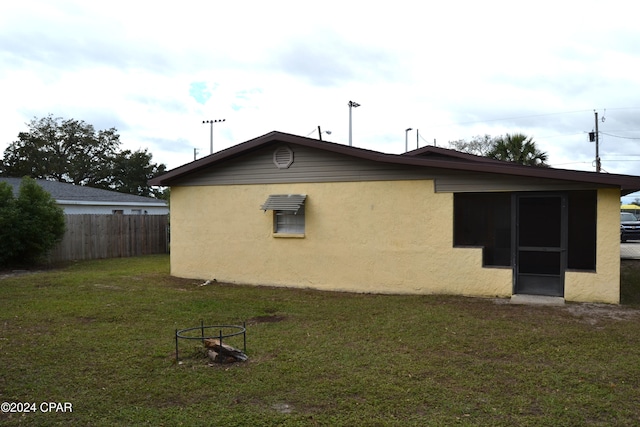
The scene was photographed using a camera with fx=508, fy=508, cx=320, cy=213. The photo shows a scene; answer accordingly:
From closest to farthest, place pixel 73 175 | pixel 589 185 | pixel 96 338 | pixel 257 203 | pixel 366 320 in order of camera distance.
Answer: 1. pixel 96 338
2. pixel 366 320
3. pixel 589 185
4. pixel 257 203
5. pixel 73 175

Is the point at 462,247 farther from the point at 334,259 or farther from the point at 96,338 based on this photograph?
the point at 96,338

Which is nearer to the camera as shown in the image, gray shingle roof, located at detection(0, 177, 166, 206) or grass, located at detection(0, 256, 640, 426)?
grass, located at detection(0, 256, 640, 426)

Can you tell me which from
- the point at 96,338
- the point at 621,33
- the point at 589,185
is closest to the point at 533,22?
the point at 621,33

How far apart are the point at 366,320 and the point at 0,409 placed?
480 centimetres

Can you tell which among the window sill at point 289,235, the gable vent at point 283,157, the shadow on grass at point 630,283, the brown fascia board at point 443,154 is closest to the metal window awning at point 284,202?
the window sill at point 289,235

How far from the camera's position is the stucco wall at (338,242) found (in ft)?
32.0

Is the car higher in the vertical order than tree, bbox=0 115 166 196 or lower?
lower

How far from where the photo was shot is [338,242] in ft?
35.1

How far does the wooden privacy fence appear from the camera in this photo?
55.4ft

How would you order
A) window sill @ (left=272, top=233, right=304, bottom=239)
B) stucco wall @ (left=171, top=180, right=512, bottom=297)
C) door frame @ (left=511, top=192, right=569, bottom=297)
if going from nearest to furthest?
door frame @ (left=511, top=192, right=569, bottom=297)
stucco wall @ (left=171, top=180, right=512, bottom=297)
window sill @ (left=272, top=233, right=304, bottom=239)

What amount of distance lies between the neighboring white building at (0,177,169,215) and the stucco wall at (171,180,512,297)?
1150 centimetres

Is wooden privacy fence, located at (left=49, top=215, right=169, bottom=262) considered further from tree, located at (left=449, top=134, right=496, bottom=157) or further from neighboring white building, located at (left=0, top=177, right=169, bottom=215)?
tree, located at (left=449, top=134, right=496, bottom=157)


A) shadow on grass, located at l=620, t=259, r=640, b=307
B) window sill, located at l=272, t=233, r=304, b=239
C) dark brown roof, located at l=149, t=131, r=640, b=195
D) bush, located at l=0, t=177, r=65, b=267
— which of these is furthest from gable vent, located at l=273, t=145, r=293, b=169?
bush, located at l=0, t=177, r=65, b=267

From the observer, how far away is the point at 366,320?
7652 millimetres
